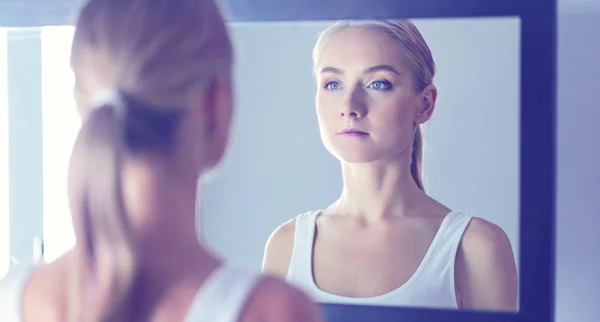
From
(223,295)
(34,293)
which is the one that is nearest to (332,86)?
(223,295)

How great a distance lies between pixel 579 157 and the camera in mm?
1108

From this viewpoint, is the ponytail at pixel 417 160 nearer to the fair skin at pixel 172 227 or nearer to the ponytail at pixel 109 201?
the fair skin at pixel 172 227

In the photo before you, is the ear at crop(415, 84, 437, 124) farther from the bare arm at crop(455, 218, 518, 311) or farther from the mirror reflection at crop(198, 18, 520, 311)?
the bare arm at crop(455, 218, 518, 311)

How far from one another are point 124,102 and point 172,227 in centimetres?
21

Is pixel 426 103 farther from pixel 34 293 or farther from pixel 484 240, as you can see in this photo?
pixel 34 293

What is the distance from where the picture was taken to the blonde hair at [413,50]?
101cm

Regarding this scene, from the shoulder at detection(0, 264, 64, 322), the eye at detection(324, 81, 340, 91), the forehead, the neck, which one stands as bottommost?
the shoulder at detection(0, 264, 64, 322)

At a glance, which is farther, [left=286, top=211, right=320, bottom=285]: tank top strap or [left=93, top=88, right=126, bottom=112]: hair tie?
[left=286, top=211, right=320, bottom=285]: tank top strap

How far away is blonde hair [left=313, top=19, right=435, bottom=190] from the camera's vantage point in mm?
1013

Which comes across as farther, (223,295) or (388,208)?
(388,208)

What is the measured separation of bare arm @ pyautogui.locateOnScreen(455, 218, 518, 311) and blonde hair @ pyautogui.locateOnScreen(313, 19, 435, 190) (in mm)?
125

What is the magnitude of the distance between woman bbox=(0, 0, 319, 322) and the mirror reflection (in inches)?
2.0

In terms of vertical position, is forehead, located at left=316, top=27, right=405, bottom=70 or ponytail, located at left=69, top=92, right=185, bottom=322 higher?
forehead, located at left=316, top=27, right=405, bottom=70

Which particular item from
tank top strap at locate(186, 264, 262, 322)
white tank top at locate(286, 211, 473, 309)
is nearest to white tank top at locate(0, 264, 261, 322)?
tank top strap at locate(186, 264, 262, 322)
